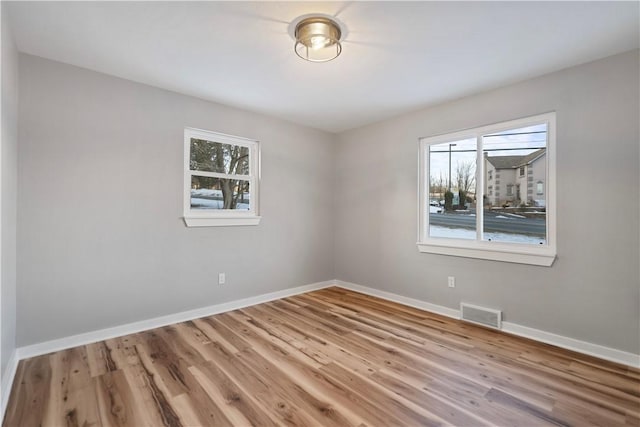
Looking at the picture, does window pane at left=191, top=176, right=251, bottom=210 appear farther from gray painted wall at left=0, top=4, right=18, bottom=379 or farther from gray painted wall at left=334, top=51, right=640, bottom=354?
gray painted wall at left=334, top=51, right=640, bottom=354

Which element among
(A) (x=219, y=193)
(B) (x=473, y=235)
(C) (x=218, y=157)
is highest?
(C) (x=218, y=157)

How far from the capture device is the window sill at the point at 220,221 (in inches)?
131

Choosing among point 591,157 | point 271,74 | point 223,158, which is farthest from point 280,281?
point 591,157

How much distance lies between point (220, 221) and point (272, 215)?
2.47ft

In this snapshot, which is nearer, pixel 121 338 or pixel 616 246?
pixel 616 246

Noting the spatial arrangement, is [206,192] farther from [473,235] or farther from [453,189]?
[473,235]

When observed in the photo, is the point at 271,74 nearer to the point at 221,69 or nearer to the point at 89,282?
the point at 221,69

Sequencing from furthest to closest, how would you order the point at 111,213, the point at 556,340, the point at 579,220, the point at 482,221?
the point at 482,221
the point at 111,213
the point at 556,340
the point at 579,220

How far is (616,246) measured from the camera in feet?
8.00

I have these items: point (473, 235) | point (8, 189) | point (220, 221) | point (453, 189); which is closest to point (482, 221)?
point (473, 235)

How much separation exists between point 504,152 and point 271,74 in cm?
250

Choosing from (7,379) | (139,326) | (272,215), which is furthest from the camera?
(272,215)

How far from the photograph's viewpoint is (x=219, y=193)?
3.70 meters

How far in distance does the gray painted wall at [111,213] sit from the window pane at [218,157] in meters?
0.20
